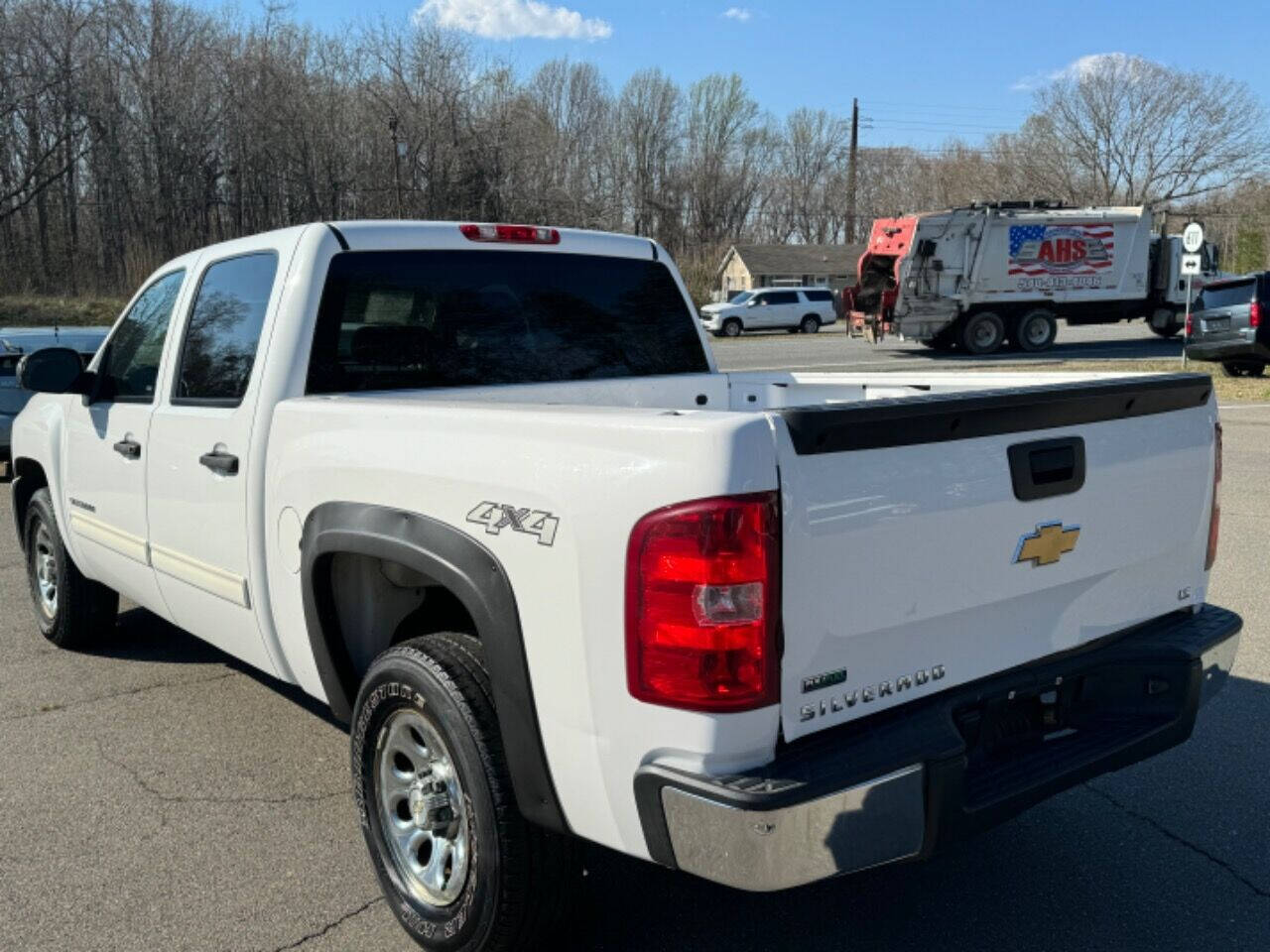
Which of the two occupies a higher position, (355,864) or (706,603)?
(706,603)

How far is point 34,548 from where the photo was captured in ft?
19.4

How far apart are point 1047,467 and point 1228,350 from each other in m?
18.4

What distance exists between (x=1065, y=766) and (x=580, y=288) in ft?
8.20

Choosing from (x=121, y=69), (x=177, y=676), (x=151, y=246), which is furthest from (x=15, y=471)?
(x=121, y=69)

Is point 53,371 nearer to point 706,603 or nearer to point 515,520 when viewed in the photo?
point 515,520

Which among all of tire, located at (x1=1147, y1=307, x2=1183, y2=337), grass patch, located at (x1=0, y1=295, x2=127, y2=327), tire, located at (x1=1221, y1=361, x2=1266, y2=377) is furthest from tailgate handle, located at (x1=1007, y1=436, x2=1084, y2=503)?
grass patch, located at (x1=0, y1=295, x2=127, y2=327)

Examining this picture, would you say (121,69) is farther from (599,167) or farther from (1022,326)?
(1022,326)

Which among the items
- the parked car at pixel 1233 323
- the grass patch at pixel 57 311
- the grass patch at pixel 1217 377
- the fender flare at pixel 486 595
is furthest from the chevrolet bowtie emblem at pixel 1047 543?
the grass patch at pixel 57 311

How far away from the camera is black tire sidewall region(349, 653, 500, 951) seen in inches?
105

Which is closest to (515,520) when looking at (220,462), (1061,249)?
(220,462)

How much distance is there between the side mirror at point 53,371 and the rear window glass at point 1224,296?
60.4 ft

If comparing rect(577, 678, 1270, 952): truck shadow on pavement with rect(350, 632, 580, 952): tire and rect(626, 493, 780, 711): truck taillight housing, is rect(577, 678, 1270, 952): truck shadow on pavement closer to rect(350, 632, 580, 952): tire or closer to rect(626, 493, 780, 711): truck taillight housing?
rect(350, 632, 580, 952): tire

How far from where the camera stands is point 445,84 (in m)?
50.2

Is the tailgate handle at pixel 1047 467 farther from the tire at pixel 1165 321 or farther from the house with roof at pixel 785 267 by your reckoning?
the house with roof at pixel 785 267
